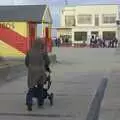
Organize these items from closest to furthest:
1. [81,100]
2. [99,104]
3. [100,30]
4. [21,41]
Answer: [99,104]
[81,100]
[21,41]
[100,30]

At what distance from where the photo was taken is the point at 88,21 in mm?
115312

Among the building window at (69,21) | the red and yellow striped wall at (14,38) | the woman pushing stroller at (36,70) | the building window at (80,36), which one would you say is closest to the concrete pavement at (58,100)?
the woman pushing stroller at (36,70)

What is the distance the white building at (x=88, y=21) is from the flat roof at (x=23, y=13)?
75053mm

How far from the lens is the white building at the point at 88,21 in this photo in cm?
10956

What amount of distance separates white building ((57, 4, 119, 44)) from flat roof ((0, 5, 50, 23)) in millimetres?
75053

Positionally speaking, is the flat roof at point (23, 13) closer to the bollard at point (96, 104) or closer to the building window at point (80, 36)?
the bollard at point (96, 104)

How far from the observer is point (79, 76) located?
75.8 ft

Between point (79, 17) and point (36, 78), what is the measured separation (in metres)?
103

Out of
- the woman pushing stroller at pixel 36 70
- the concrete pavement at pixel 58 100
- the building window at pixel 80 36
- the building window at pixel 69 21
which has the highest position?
the building window at pixel 69 21

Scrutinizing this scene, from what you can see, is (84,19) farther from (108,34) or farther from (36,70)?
(36,70)

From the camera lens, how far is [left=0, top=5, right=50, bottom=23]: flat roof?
2958cm

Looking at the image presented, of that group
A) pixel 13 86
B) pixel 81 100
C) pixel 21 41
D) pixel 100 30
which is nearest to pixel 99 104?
pixel 81 100

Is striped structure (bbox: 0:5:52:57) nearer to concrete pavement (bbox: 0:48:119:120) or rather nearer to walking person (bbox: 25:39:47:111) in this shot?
concrete pavement (bbox: 0:48:119:120)

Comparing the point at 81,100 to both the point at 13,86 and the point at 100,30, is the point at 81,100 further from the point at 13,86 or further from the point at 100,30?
the point at 100,30
